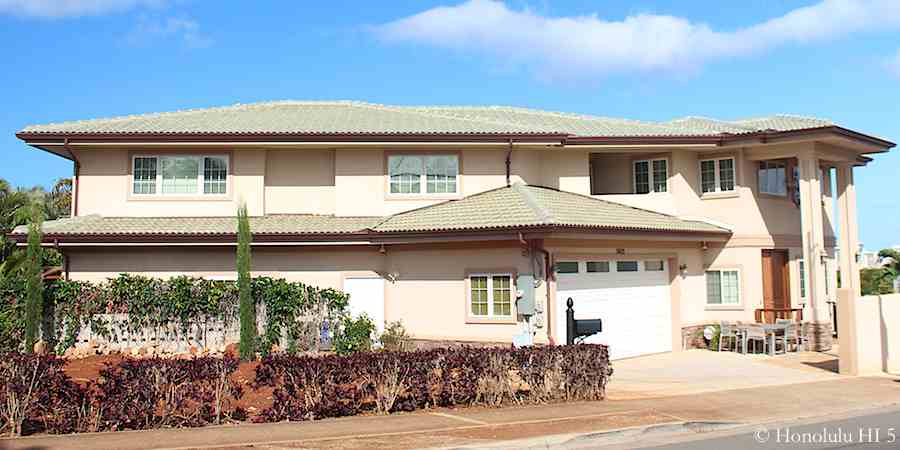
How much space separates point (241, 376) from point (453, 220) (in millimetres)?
6291

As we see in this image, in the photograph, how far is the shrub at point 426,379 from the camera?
11.4 m

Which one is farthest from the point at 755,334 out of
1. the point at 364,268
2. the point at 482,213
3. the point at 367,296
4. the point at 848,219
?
the point at 364,268

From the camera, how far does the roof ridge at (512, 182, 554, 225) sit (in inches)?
667

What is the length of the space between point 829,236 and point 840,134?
4894 millimetres

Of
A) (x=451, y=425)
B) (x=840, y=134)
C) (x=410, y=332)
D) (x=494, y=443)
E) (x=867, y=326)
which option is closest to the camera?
(x=494, y=443)

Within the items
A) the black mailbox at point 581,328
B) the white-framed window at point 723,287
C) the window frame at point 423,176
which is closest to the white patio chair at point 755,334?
the white-framed window at point 723,287

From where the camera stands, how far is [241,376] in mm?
14586

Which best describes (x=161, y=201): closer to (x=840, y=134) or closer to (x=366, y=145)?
(x=366, y=145)

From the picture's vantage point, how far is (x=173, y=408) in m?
10.8

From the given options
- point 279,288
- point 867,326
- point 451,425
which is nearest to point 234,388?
point 451,425

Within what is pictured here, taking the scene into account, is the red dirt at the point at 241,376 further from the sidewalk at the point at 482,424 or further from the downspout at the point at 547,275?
the downspout at the point at 547,275

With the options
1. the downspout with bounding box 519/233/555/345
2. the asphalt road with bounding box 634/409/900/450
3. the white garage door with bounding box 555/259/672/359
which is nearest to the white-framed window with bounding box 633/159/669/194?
the white garage door with bounding box 555/259/672/359

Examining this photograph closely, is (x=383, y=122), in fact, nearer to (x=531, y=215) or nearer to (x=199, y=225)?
(x=199, y=225)

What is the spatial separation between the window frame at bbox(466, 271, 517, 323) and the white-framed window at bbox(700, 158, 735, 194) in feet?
26.1
